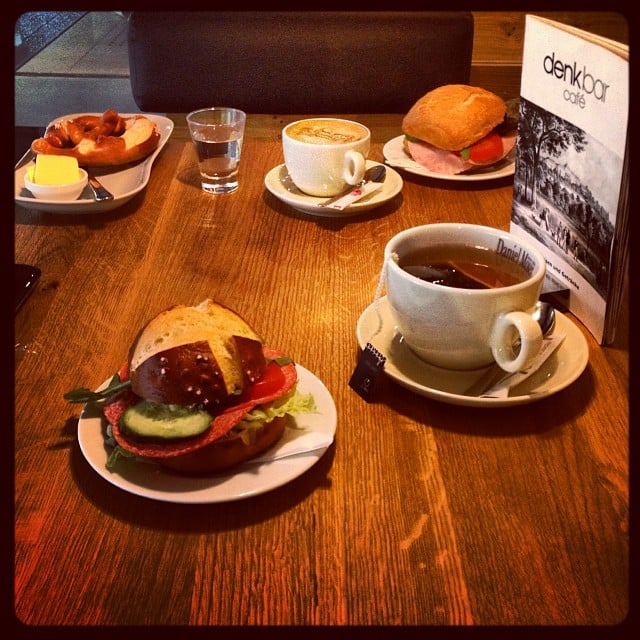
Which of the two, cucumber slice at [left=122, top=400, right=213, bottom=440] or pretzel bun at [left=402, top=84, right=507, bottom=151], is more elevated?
pretzel bun at [left=402, top=84, right=507, bottom=151]

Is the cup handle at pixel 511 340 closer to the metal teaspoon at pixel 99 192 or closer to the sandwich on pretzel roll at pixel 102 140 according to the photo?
the metal teaspoon at pixel 99 192

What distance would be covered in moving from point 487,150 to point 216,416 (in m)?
0.99

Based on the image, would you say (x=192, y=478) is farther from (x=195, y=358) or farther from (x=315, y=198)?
(x=315, y=198)

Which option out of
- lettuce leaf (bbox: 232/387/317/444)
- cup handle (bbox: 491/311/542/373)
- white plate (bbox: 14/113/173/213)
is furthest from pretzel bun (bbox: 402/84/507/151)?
lettuce leaf (bbox: 232/387/317/444)

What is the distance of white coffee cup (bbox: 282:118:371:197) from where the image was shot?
1.24 meters

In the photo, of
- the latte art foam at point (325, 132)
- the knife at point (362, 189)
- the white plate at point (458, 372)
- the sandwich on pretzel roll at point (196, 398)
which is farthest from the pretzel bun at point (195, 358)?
the latte art foam at point (325, 132)

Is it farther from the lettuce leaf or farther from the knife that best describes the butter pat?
the lettuce leaf

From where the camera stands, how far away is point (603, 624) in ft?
1.80

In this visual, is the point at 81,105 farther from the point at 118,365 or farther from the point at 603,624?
the point at 603,624

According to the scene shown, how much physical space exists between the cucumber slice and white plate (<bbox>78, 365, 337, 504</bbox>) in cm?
4

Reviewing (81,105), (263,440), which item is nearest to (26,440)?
(263,440)

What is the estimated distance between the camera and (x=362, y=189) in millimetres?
1295

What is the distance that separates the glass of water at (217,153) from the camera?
136 centimetres

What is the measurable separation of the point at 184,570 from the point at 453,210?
88cm
